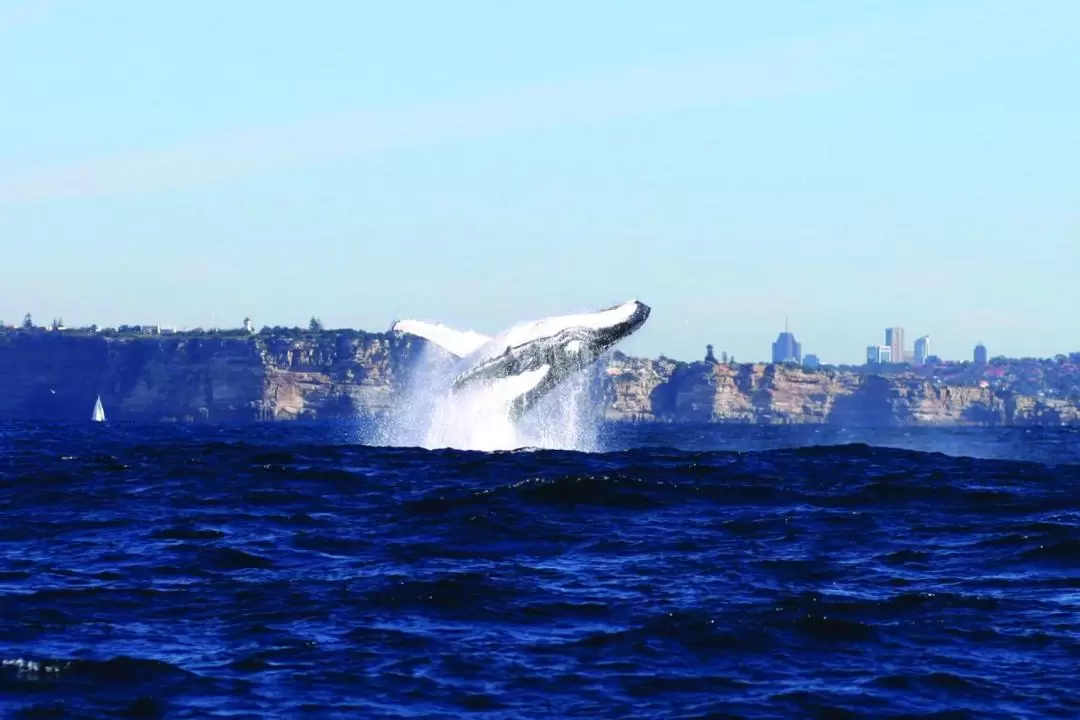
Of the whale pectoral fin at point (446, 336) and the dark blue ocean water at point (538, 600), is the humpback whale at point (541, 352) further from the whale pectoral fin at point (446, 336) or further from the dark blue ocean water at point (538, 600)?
the dark blue ocean water at point (538, 600)

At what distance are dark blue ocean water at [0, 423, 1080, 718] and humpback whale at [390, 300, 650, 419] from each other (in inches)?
270

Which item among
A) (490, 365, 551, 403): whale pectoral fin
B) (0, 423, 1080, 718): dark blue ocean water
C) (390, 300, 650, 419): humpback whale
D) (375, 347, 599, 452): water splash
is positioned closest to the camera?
(0, 423, 1080, 718): dark blue ocean water

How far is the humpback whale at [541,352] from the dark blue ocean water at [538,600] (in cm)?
687

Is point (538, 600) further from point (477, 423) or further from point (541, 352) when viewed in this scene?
point (477, 423)

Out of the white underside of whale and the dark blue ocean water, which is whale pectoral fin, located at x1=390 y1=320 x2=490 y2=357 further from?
the dark blue ocean water

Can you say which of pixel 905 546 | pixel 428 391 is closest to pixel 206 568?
pixel 905 546

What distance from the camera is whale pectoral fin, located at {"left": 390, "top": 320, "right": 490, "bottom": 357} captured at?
43.9m

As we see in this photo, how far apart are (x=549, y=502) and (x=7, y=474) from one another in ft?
53.7

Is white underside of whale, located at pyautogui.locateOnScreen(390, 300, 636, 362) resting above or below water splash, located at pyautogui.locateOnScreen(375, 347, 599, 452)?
above

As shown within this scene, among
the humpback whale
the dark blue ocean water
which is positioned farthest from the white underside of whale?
the dark blue ocean water

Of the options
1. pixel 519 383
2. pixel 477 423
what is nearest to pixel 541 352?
pixel 519 383

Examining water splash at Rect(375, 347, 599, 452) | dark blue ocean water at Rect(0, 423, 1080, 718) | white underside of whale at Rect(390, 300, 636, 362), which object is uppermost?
white underside of whale at Rect(390, 300, 636, 362)

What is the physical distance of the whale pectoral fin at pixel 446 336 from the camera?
1729 inches

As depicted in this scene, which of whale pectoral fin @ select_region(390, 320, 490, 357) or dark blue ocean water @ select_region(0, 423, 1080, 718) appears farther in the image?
whale pectoral fin @ select_region(390, 320, 490, 357)
